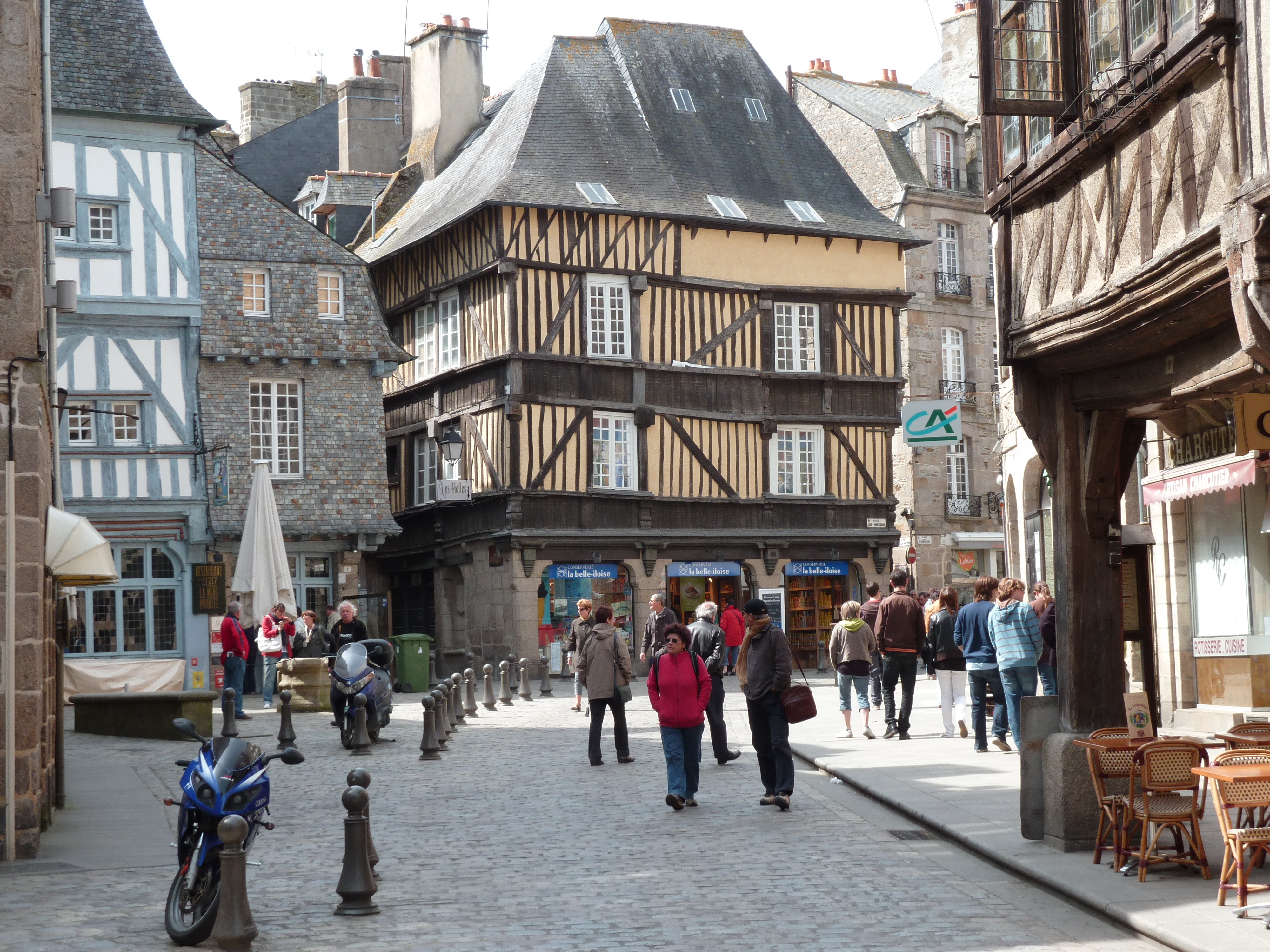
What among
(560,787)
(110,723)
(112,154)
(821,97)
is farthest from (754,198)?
(560,787)

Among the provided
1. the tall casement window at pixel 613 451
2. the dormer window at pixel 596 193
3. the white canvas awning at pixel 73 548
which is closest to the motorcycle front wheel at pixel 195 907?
the white canvas awning at pixel 73 548

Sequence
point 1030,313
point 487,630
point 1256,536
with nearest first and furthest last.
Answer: point 1030,313 < point 1256,536 < point 487,630

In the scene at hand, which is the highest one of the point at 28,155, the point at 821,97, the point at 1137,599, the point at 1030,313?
the point at 821,97

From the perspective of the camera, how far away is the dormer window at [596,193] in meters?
31.4

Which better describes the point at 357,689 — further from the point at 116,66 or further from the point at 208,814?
the point at 116,66

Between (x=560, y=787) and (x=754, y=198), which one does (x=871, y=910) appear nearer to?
(x=560, y=787)

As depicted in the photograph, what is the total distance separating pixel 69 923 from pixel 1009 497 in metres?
18.9

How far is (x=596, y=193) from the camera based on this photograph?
104 ft

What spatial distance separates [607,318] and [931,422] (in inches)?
497

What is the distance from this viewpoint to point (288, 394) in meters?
28.7

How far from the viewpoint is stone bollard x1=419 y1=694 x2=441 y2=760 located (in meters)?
15.5

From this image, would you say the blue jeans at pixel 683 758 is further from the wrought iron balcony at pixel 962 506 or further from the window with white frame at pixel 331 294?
the wrought iron balcony at pixel 962 506

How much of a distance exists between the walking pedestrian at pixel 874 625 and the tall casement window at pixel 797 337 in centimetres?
1504

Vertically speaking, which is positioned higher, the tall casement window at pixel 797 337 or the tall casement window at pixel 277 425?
the tall casement window at pixel 797 337
